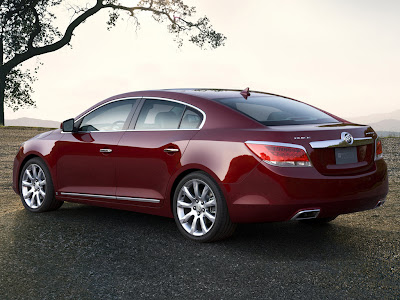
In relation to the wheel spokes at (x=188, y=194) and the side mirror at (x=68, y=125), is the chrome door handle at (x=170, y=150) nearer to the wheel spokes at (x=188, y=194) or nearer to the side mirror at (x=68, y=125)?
the wheel spokes at (x=188, y=194)

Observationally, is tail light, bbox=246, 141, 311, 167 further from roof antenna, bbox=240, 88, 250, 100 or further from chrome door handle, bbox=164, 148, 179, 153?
roof antenna, bbox=240, 88, 250, 100

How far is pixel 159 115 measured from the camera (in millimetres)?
6781

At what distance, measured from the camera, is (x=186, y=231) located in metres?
6.25

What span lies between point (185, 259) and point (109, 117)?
2466mm

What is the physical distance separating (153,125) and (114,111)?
0.83 m

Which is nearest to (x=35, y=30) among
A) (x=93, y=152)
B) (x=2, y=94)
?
(x=2, y=94)

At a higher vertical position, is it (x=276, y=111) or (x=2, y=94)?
(x=2, y=94)

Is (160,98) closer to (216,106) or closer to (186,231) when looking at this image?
(216,106)

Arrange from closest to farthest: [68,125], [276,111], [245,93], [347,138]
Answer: [347,138] < [276,111] < [245,93] < [68,125]

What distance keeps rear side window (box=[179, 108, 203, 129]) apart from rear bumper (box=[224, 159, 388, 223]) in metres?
0.86

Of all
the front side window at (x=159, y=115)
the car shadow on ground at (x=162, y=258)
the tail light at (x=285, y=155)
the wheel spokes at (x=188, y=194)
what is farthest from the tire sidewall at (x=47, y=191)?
the tail light at (x=285, y=155)

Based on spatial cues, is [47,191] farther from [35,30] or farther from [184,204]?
[35,30]

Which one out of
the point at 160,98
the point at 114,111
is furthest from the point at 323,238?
the point at 114,111

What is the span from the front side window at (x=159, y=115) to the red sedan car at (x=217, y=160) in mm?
14
